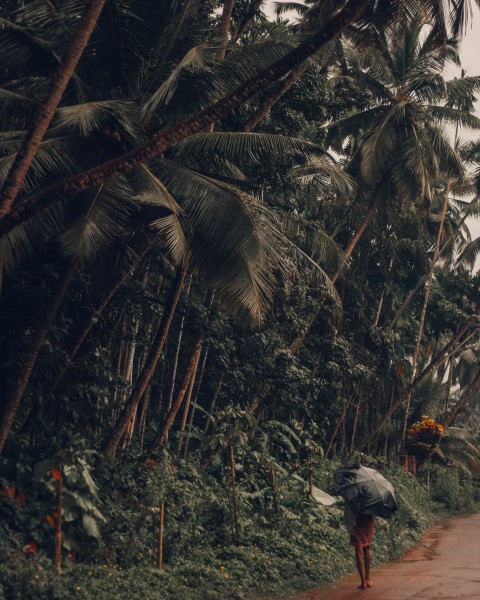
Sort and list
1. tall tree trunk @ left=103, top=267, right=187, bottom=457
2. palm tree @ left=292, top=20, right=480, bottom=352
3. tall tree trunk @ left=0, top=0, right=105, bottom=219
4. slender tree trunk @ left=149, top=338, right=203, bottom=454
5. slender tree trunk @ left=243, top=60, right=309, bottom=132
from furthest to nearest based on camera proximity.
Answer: palm tree @ left=292, top=20, right=480, bottom=352 < slender tree trunk @ left=243, top=60, right=309, bottom=132 < slender tree trunk @ left=149, top=338, right=203, bottom=454 < tall tree trunk @ left=103, top=267, right=187, bottom=457 < tall tree trunk @ left=0, top=0, right=105, bottom=219

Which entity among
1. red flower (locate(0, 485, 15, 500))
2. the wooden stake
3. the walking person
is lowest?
the walking person

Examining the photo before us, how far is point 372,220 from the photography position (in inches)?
802

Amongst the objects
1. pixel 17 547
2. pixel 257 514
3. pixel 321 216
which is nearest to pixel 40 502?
pixel 17 547

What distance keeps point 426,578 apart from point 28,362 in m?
5.56

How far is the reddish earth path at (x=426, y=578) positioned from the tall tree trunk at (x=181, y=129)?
5036mm

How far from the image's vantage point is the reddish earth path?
8867 mm

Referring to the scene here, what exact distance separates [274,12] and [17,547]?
1653 cm

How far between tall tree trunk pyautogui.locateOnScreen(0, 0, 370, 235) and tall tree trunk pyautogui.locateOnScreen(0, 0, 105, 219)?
0.19 meters

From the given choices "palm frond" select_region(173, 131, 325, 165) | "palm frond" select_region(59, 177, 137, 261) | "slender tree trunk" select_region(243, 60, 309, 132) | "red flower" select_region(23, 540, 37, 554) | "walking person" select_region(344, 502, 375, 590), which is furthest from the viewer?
"slender tree trunk" select_region(243, 60, 309, 132)

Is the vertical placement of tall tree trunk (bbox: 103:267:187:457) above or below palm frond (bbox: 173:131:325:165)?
below

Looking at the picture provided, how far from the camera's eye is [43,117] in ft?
24.0

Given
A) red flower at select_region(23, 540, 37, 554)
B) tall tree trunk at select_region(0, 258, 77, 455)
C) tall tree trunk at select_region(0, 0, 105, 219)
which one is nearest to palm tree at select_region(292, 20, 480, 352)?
tall tree trunk at select_region(0, 258, 77, 455)

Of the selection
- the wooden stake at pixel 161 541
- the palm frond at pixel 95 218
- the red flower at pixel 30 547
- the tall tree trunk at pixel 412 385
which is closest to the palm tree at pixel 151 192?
the palm frond at pixel 95 218

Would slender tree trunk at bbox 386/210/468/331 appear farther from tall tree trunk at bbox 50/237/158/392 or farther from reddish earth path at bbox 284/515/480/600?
tall tree trunk at bbox 50/237/158/392
